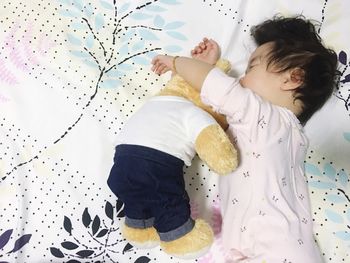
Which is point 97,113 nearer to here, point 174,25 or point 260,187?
point 174,25

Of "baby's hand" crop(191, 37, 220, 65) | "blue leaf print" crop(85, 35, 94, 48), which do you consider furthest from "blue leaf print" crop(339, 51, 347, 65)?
"blue leaf print" crop(85, 35, 94, 48)

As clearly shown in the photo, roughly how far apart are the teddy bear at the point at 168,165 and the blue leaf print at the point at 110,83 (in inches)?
7.8

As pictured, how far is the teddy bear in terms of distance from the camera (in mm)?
1062

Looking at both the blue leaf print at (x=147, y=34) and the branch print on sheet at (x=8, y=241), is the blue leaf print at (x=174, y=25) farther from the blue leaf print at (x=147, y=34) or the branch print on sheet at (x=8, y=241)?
the branch print on sheet at (x=8, y=241)

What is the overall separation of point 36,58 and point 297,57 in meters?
0.63

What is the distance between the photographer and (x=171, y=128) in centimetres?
109

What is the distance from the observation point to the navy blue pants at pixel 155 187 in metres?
1.07

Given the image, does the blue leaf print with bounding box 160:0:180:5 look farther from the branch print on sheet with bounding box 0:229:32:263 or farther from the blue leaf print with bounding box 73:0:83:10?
the branch print on sheet with bounding box 0:229:32:263

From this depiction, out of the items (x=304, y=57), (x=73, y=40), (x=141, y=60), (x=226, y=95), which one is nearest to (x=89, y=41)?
(x=73, y=40)

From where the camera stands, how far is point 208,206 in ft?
4.04

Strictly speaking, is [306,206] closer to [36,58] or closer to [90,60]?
[90,60]

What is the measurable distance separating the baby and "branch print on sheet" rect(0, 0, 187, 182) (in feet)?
0.51

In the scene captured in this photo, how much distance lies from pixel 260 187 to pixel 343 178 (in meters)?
0.25

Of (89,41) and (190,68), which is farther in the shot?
(89,41)
